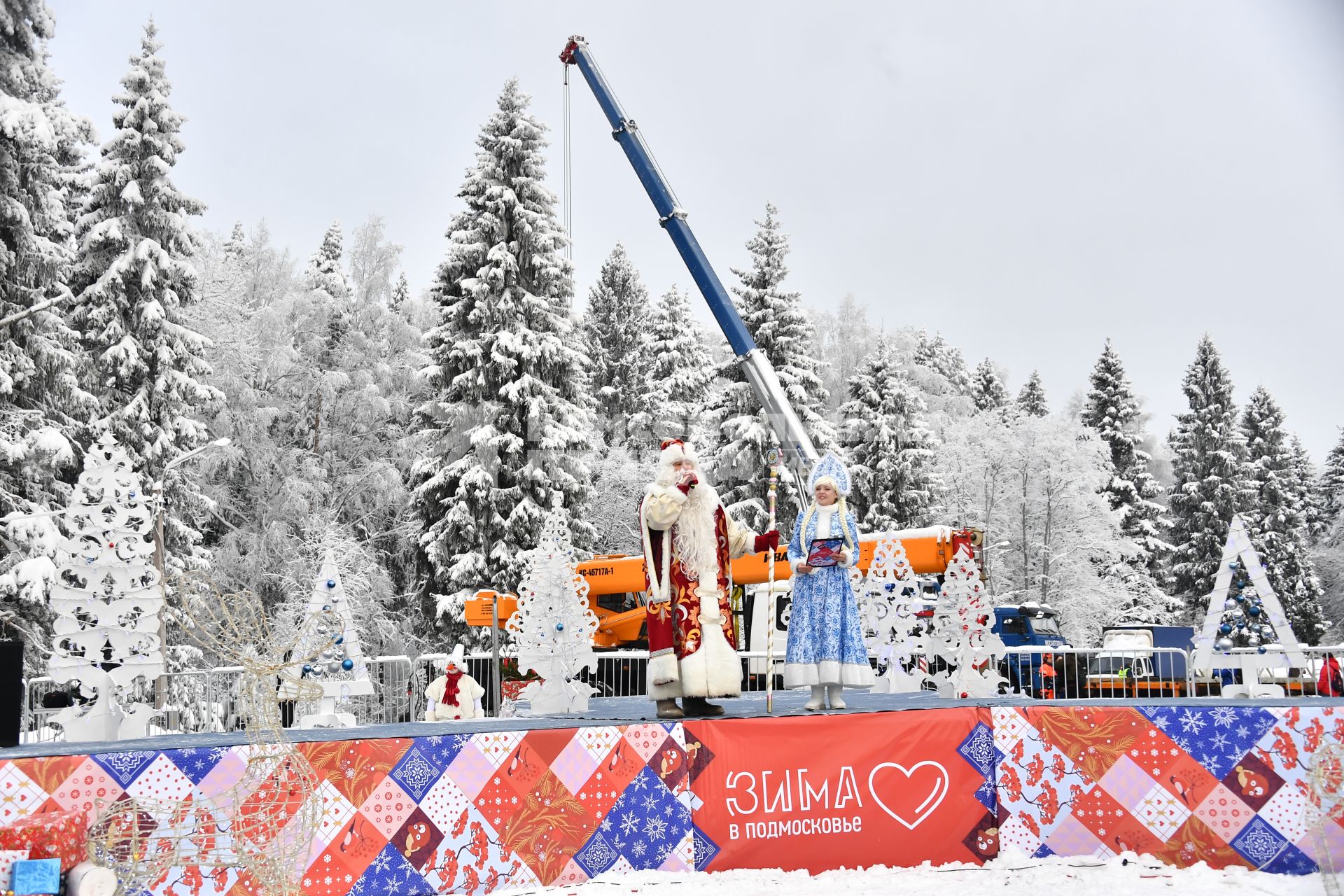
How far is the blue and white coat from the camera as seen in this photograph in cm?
729

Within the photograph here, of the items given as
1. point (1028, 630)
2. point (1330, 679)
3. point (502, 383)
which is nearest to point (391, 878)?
point (1330, 679)

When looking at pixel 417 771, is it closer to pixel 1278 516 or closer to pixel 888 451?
pixel 888 451

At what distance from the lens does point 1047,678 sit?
1591 centimetres

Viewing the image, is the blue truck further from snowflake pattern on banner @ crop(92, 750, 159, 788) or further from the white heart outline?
snowflake pattern on banner @ crop(92, 750, 159, 788)

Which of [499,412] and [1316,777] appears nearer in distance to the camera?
[1316,777]

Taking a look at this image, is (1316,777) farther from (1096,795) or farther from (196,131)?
(196,131)

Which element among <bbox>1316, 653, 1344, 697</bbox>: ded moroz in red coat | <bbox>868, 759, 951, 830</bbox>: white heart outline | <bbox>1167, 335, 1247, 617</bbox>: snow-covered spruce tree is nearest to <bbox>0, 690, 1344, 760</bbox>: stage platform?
<bbox>868, 759, 951, 830</bbox>: white heart outline

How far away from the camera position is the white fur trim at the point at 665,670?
269 inches

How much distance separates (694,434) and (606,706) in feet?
76.2

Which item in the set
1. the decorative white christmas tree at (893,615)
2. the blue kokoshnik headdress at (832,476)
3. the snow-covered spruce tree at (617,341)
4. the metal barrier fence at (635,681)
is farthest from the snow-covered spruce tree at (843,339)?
the blue kokoshnik headdress at (832,476)

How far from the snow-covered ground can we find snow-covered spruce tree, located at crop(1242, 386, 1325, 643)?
29.9m

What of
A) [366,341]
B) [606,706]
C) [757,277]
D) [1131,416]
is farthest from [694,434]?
[606,706]

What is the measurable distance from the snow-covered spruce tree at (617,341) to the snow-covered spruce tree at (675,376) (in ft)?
7.01

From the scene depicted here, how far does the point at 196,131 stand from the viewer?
1099 inches
